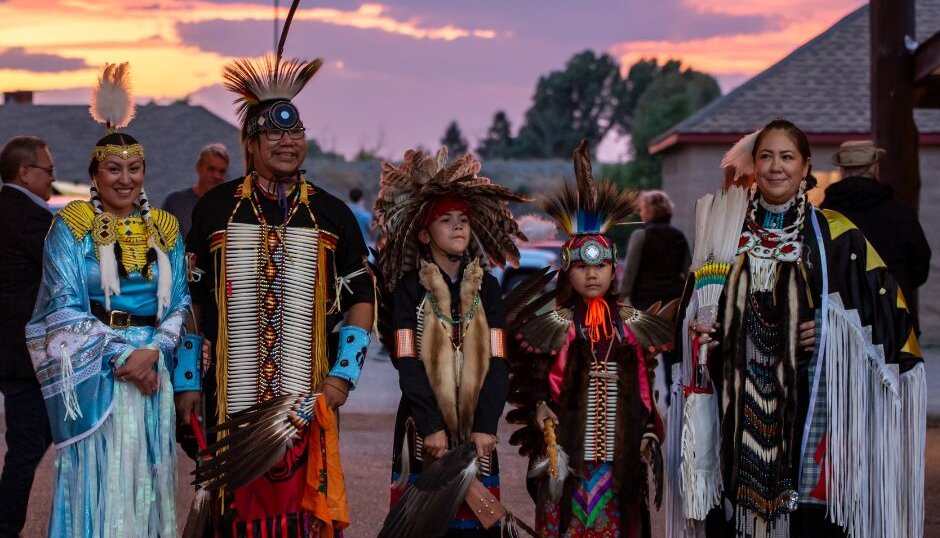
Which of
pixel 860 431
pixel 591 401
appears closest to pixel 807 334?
pixel 860 431

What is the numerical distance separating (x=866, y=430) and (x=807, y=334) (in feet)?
1.41

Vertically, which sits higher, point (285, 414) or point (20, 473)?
point (285, 414)

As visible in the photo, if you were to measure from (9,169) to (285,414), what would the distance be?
7.91 ft

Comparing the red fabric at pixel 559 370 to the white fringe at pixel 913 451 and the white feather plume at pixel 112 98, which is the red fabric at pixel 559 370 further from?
the white feather plume at pixel 112 98

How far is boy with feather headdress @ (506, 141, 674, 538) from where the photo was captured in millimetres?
4719

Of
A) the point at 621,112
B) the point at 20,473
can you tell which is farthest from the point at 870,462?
the point at 621,112

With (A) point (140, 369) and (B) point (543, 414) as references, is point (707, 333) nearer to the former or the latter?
(B) point (543, 414)

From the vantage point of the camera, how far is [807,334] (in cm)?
446

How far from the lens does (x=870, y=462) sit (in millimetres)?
4523

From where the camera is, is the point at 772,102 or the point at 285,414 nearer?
the point at 285,414

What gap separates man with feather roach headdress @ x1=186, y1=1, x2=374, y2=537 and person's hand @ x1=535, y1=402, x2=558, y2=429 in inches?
29.7

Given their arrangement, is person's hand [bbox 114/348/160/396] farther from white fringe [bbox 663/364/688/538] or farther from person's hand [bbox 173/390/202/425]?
white fringe [bbox 663/364/688/538]

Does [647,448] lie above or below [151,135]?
below

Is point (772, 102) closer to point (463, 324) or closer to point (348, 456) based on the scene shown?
point (348, 456)
